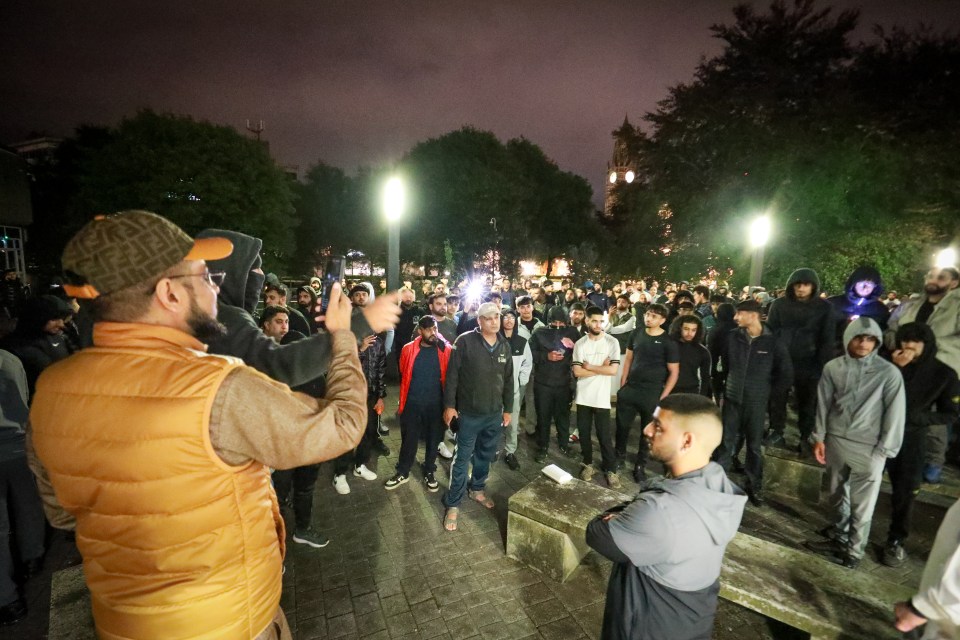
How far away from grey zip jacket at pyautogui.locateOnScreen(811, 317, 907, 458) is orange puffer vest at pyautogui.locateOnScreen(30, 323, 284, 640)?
200 inches

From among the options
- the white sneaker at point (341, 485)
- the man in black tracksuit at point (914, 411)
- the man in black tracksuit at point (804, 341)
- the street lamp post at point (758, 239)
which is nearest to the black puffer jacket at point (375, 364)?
the white sneaker at point (341, 485)

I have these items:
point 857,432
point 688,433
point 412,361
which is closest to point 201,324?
point 688,433

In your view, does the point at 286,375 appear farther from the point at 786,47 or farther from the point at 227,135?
the point at 227,135

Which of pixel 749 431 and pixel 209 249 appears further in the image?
pixel 749 431

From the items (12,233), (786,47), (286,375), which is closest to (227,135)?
(12,233)

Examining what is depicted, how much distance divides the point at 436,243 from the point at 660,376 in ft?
94.5

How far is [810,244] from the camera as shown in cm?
1647

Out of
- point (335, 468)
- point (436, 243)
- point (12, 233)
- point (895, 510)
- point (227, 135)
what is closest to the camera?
point (895, 510)

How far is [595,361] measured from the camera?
603 cm

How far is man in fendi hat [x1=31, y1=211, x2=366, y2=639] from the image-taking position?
1.30 meters

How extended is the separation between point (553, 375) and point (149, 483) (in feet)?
17.7

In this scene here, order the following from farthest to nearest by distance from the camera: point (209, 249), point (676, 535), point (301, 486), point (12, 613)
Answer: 1. point (301, 486)
2. point (12, 613)
3. point (676, 535)
4. point (209, 249)

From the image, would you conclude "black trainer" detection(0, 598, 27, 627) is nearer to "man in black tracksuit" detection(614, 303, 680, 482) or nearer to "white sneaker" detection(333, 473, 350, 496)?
"white sneaker" detection(333, 473, 350, 496)

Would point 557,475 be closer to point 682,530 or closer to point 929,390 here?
point 682,530
